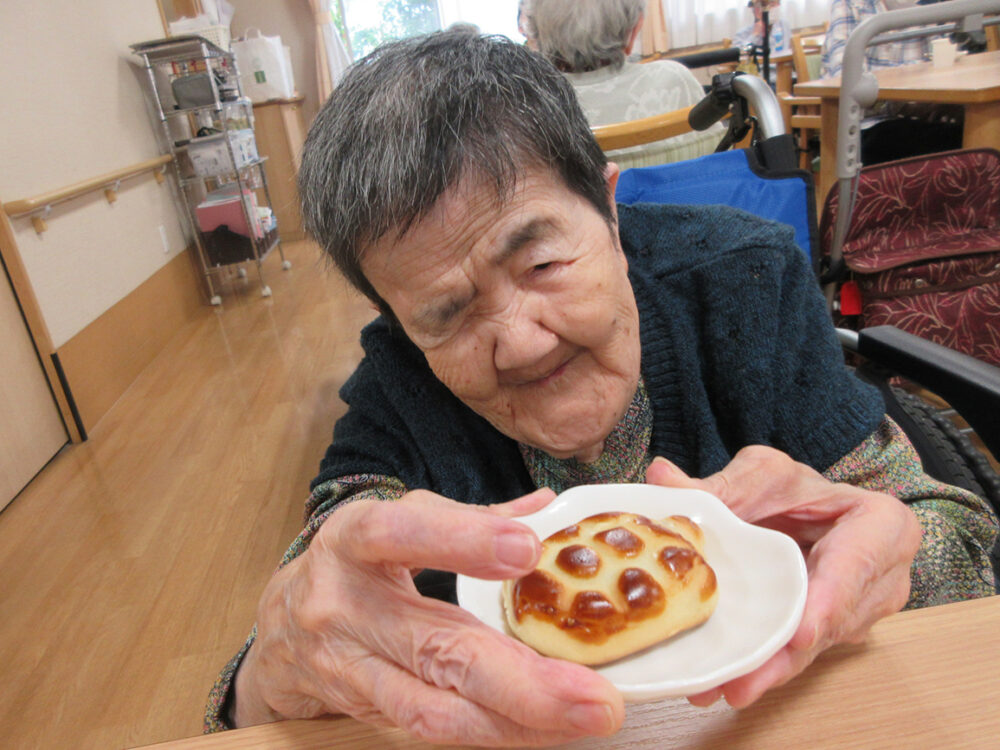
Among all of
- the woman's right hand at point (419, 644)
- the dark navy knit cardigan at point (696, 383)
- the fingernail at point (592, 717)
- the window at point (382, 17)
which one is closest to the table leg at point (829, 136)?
the dark navy knit cardigan at point (696, 383)

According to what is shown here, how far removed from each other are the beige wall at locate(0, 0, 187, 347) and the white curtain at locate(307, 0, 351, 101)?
2342 millimetres

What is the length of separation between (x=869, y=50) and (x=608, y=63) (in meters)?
2.46

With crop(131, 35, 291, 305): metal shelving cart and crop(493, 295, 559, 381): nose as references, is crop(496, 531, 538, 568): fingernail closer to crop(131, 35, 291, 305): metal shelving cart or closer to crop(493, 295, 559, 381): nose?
crop(493, 295, 559, 381): nose

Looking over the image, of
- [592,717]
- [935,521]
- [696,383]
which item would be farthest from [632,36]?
[592,717]

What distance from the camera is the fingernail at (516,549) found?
0.43 m

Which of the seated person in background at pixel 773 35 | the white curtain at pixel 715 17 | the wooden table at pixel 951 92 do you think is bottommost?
the wooden table at pixel 951 92

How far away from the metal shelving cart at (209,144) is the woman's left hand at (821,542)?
14.4 ft

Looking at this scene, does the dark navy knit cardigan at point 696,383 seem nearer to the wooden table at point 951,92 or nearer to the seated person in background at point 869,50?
the wooden table at point 951,92

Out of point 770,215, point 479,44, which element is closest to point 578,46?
point 770,215

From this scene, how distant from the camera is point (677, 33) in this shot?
22.4 ft

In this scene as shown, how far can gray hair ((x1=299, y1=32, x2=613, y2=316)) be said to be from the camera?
0.74 metres

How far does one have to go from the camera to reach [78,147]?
3.33 m

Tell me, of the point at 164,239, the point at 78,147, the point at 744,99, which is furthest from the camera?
the point at 164,239

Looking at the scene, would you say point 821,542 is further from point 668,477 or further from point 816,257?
point 816,257
